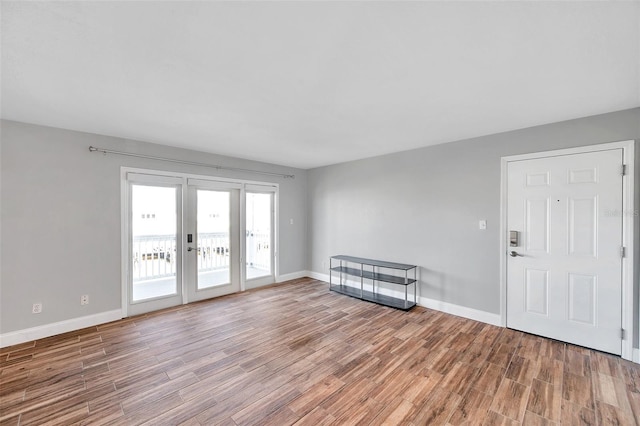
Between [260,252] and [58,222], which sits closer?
[58,222]

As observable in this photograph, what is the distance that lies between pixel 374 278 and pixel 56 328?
4423 mm

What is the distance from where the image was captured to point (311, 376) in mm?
2426

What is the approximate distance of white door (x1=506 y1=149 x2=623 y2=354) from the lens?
2812 mm

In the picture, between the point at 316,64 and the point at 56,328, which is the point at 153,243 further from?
the point at 316,64

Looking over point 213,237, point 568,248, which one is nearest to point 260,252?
point 213,237

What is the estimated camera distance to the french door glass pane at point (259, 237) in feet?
18.1

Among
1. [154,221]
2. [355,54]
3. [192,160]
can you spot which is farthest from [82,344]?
[355,54]

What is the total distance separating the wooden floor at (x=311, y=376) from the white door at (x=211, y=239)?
0.99 metres

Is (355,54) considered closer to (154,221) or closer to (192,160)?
(192,160)

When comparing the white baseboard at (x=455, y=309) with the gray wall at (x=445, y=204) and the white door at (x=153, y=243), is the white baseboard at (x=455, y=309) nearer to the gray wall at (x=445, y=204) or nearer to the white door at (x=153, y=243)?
the gray wall at (x=445, y=204)

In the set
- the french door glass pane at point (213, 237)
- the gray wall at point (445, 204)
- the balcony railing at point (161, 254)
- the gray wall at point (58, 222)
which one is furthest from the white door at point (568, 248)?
the gray wall at point (58, 222)

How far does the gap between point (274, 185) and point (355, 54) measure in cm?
404

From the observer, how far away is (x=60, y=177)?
10.9 feet

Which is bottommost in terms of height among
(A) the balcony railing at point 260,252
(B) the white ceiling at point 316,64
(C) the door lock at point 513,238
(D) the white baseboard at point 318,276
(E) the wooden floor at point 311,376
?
(E) the wooden floor at point 311,376
